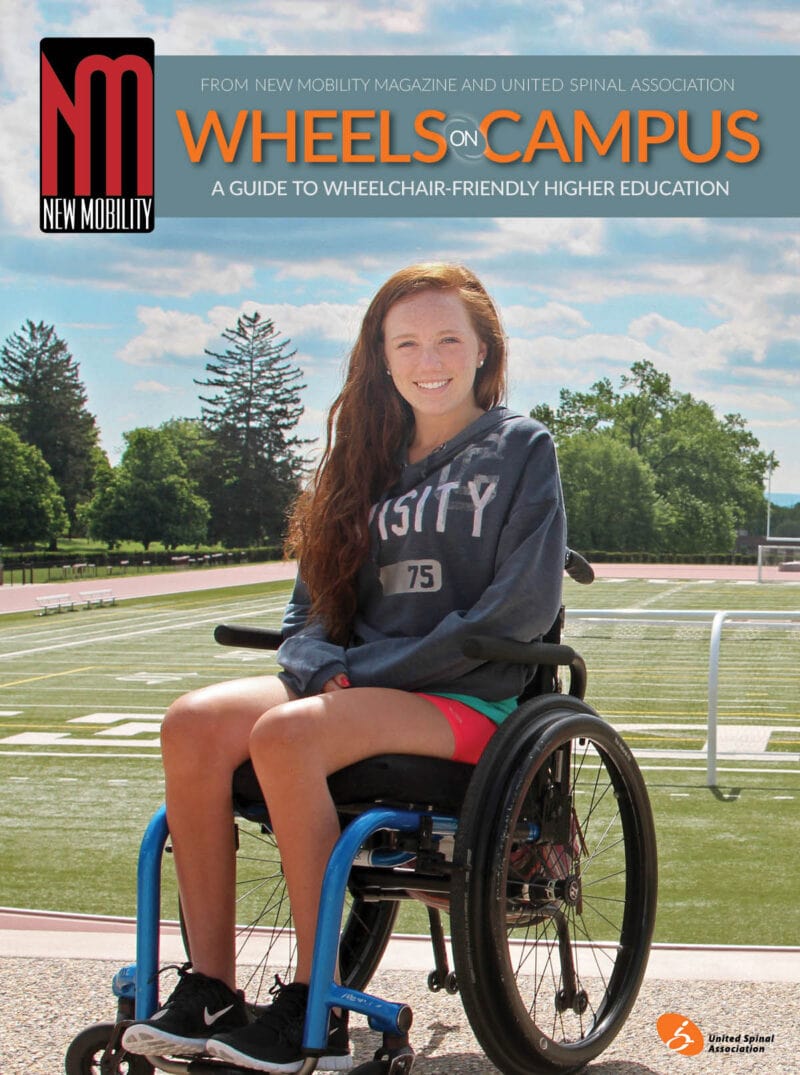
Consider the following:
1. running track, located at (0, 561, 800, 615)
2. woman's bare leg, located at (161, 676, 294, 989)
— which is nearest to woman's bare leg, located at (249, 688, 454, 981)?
woman's bare leg, located at (161, 676, 294, 989)

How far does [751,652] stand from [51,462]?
68667mm

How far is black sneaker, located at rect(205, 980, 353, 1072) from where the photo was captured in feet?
7.66

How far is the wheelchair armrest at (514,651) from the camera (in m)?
2.56

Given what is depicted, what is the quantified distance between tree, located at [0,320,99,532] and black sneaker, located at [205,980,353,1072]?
80.6 metres

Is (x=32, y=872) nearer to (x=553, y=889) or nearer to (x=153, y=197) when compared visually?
(x=553, y=889)

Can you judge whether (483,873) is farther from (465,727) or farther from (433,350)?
(433,350)

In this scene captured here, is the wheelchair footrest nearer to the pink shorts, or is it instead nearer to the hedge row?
the pink shorts

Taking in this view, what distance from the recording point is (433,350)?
2.96 m

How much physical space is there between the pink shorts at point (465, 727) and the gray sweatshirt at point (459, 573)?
0.07 m

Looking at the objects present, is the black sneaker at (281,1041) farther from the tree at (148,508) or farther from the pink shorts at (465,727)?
the tree at (148,508)

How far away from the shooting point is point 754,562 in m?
70.1

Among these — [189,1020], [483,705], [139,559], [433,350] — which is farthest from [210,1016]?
[139,559]

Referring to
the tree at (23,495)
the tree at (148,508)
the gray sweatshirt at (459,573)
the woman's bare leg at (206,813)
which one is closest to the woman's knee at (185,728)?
the woman's bare leg at (206,813)

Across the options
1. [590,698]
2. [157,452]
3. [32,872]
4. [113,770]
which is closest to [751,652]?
[590,698]
